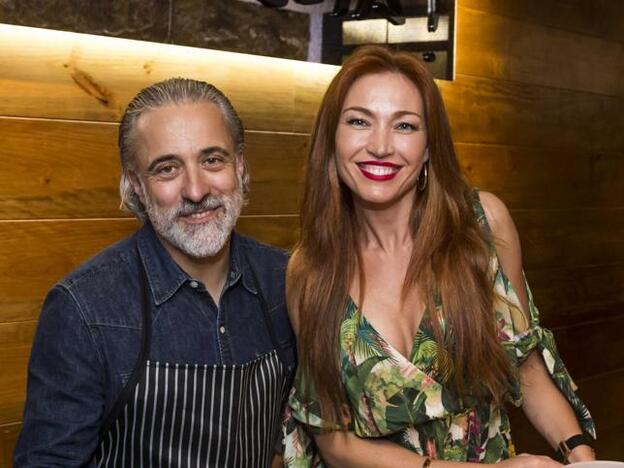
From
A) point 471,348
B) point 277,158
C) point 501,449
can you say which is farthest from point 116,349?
point 277,158

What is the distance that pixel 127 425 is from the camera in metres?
1.71

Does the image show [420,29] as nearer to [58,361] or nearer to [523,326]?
[523,326]

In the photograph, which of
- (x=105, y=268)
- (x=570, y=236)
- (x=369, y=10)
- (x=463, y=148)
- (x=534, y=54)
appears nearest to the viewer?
(x=105, y=268)

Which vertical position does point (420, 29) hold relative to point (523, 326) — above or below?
above

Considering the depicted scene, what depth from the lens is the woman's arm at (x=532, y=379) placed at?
6.69 ft

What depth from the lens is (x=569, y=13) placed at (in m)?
4.08

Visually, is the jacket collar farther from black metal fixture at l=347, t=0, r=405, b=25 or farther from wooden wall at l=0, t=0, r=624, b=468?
black metal fixture at l=347, t=0, r=405, b=25

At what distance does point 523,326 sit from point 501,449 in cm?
28

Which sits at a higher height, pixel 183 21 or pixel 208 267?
pixel 183 21

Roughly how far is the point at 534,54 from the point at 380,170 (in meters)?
2.25

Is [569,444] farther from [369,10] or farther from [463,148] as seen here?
[463,148]

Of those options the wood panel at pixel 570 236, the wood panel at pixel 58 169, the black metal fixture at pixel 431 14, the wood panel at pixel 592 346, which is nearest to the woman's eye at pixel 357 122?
the wood panel at pixel 58 169

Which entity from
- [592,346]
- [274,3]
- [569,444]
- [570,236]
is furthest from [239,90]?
[592,346]

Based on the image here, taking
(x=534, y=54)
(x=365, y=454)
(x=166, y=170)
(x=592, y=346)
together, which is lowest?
(x=592, y=346)
